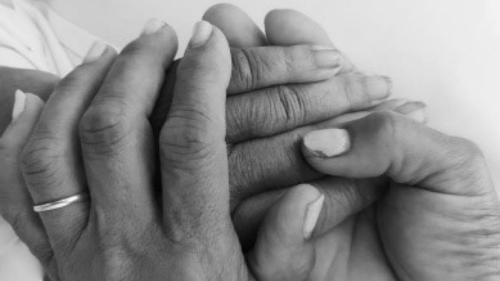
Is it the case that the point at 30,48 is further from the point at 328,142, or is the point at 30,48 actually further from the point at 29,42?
the point at 328,142

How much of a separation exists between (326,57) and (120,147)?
0.37 m

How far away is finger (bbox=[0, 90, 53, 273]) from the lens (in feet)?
2.41

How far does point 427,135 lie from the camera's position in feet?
2.37

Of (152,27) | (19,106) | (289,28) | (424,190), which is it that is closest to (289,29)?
(289,28)

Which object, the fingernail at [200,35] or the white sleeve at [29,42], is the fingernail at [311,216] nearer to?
the fingernail at [200,35]

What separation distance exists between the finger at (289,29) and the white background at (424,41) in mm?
304

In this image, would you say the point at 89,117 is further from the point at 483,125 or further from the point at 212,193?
the point at 483,125

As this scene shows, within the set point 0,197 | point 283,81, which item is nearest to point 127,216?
point 0,197

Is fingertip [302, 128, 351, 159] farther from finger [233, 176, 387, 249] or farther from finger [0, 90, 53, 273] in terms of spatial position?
finger [0, 90, 53, 273]

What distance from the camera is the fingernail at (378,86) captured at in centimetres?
88

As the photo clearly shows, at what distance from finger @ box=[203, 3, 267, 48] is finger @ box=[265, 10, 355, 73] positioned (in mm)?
34

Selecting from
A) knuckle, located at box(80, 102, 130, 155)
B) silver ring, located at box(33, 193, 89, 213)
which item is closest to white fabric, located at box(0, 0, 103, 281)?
silver ring, located at box(33, 193, 89, 213)

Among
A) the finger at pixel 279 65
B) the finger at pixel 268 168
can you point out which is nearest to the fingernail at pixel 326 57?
the finger at pixel 279 65

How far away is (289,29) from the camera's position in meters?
0.87
